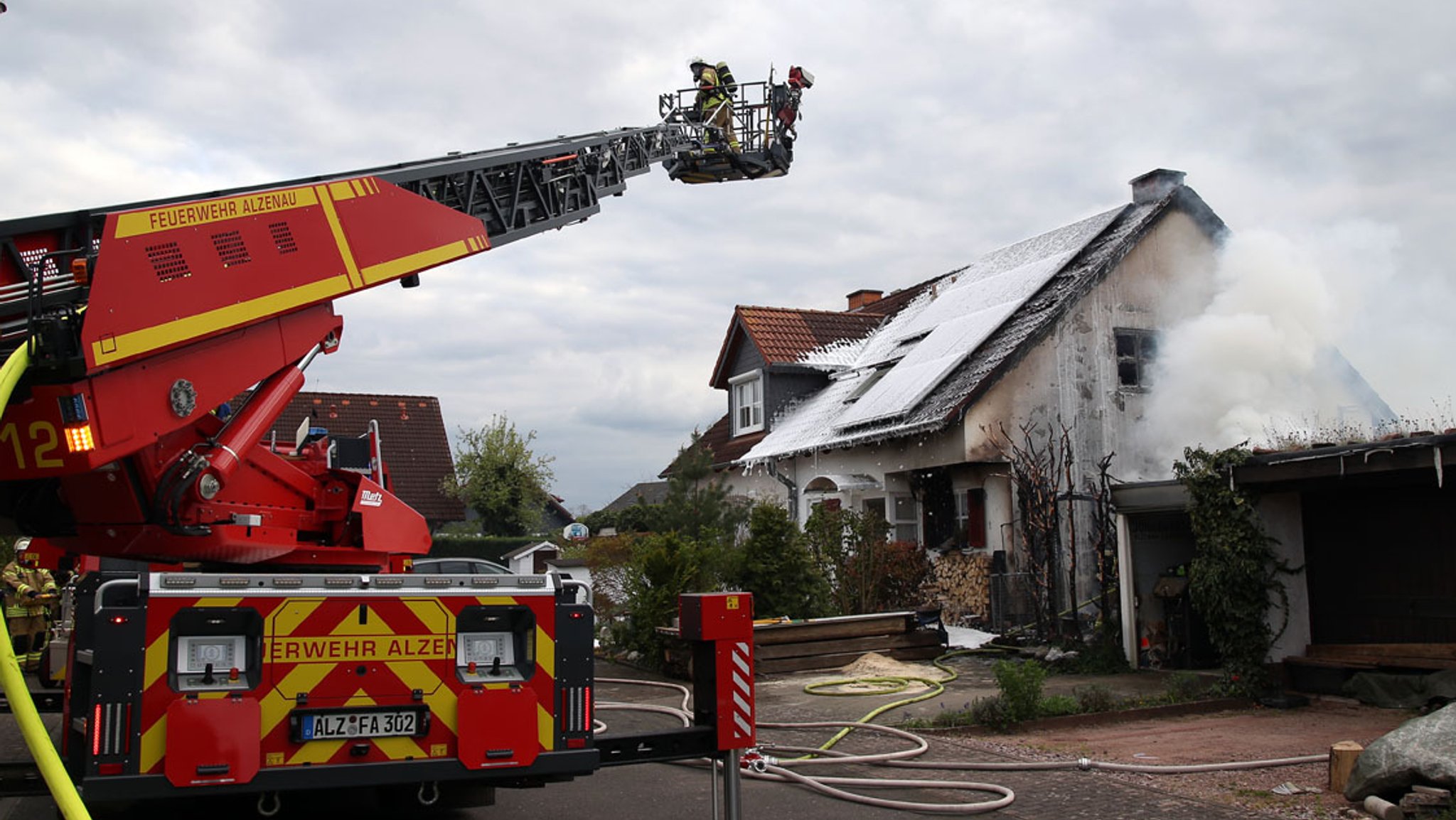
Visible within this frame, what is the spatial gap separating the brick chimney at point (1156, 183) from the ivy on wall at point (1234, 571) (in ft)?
34.0

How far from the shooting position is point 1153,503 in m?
14.2

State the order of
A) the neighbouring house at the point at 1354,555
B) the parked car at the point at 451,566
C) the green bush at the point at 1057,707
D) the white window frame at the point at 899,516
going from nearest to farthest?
the parked car at the point at 451,566 → the green bush at the point at 1057,707 → the neighbouring house at the point at 1354,555 → the white window frame at the point at 899,516

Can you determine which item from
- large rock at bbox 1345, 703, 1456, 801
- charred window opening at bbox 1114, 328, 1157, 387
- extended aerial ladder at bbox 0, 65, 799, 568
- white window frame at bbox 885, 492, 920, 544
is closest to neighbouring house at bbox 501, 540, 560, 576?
white window frame at bbox 885, 492, 920, 544

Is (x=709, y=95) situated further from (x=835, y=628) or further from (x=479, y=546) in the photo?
(x=479, y=546)

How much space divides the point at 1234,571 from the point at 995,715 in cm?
358

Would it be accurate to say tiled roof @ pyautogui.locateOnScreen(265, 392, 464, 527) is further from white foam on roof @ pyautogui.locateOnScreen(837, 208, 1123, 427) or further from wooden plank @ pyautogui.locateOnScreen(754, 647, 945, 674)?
wooden plank @ pyautogui.locateOnScreen(754, 647, 945, 674)

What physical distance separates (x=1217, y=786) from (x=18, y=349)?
7.95 meters

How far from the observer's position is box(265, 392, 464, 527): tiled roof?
3559 cm

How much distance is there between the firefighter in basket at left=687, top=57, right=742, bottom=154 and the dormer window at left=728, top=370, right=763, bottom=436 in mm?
12719

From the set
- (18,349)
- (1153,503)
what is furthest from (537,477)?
(18,349)

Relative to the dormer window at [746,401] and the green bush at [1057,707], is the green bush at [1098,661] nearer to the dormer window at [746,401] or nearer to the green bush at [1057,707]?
the green bush at [1057,707]

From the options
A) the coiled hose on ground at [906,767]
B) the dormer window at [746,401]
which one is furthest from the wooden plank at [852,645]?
the dormer window at [746,401]

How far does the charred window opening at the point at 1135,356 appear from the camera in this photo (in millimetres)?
20562

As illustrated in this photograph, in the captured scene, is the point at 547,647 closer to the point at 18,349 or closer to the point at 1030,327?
the point at 18,349
